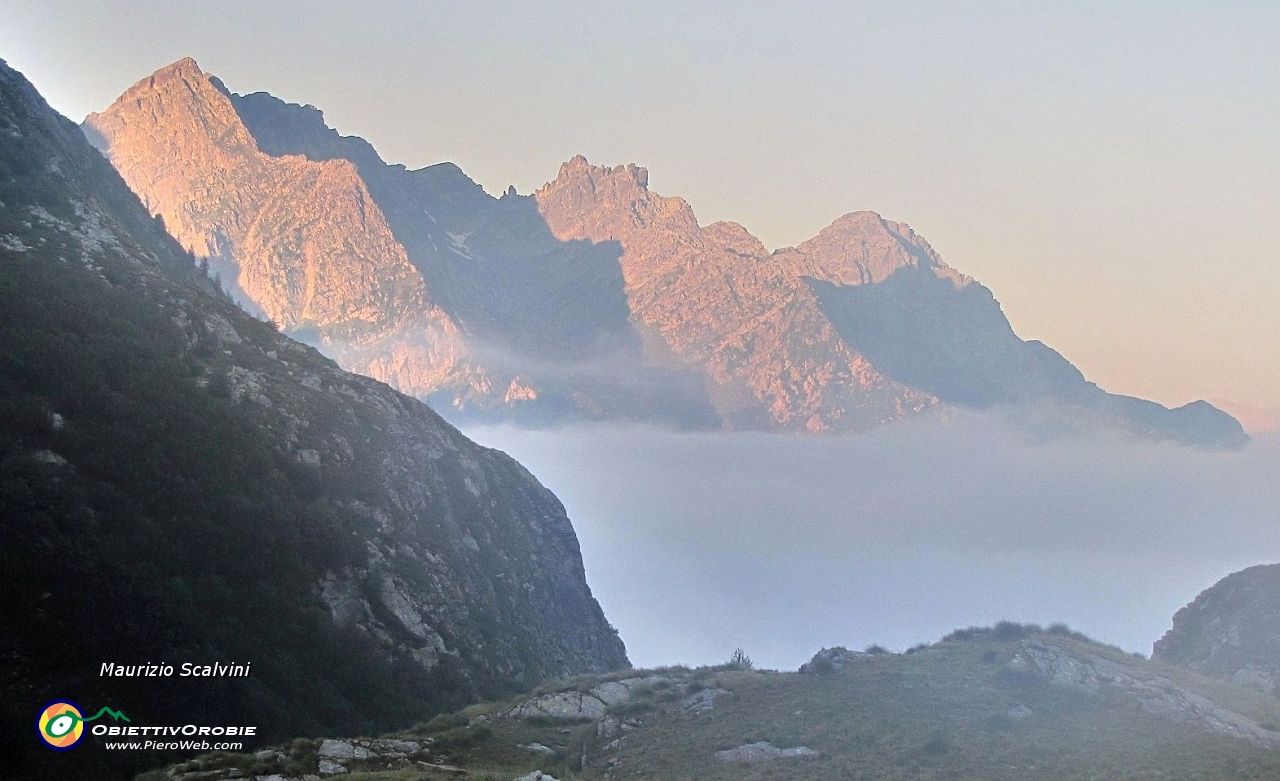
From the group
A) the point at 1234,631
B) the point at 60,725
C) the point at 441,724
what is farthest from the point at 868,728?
the point at 1234,631

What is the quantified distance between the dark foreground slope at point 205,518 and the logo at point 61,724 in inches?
20.5

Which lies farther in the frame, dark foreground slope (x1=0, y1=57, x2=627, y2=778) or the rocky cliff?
the rocky cliff

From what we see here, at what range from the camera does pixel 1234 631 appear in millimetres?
88812

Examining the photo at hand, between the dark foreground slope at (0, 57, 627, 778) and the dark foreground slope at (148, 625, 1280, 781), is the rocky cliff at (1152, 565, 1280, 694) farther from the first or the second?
the dark foreground slope at (0, 57, 627, 778)

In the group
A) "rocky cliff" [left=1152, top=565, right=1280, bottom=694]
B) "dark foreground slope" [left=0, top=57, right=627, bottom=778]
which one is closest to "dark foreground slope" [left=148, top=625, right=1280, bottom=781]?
"dark foreground slope" [left=0, top=57, right=627, bottom=778]

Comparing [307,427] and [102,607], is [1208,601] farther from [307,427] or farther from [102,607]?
[102,607]

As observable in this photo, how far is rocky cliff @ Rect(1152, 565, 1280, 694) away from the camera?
8062 cm

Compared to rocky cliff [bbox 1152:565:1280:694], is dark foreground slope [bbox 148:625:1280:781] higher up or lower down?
lower down

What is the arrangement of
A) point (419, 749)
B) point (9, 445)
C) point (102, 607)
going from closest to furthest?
point (419, 749)
point (102, 607)
point (9, 445)

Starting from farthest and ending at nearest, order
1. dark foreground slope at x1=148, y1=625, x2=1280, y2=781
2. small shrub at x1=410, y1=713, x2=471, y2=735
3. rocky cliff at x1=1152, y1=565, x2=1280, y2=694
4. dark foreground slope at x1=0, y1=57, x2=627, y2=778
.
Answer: rocky cliff at x1=1152, y1=565, x2=1280, y2=694, dark foreground slope at x1=0, y1=57, x2=627, y2=778, small shrub at x1=410, y1=713, x2=471, y2=735, dark foreground slope at x1=148, y1=625, x2=1280, y2=781

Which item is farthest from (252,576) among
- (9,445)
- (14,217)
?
(14,217)

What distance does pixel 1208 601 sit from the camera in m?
98.3

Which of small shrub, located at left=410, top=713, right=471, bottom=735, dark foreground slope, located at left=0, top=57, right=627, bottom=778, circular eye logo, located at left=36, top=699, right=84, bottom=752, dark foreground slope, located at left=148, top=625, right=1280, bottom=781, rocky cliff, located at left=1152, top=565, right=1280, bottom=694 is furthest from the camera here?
rocky cliff, located at left=1152, top=565, right=1280, bottom=694

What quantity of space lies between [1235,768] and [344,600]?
2196 inches
